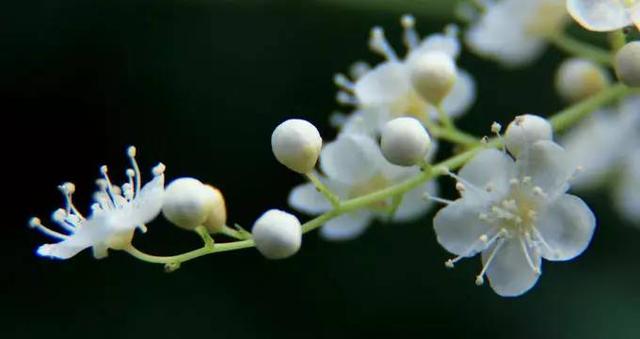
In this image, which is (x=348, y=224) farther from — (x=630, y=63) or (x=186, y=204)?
(x=630, y=63)

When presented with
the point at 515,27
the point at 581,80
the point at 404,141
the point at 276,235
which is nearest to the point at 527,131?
the point at 404,141

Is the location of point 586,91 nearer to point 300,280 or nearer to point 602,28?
point 602,28

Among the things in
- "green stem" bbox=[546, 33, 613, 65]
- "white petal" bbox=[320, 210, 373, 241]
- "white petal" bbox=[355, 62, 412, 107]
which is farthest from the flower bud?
"green stem" bbox=[546, 33, 613, 65]

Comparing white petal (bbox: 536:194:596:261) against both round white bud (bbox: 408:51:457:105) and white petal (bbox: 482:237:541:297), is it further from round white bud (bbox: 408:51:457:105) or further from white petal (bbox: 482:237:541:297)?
round white bud (bbox: 408:51:457:105)

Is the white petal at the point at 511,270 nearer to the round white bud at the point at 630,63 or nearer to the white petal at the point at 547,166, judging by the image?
the white petal at the point at 547,166

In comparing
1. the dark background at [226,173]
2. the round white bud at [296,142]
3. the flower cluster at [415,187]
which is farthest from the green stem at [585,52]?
the round white bud at [296,142]
